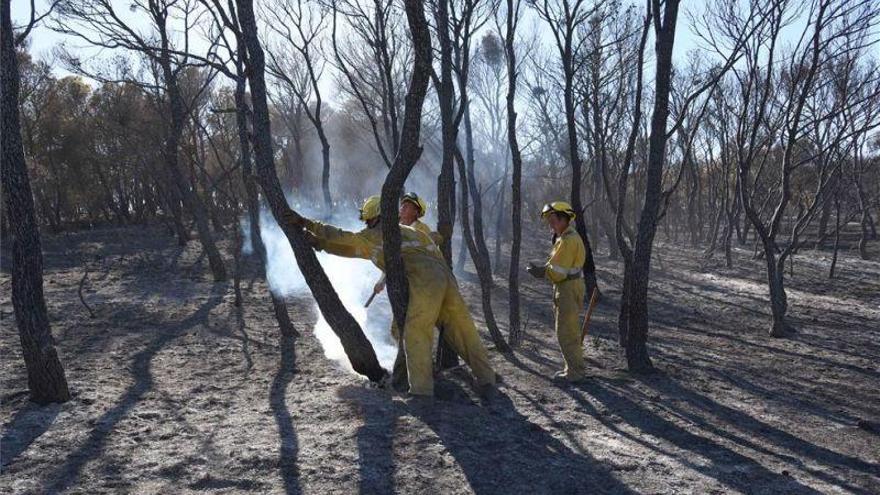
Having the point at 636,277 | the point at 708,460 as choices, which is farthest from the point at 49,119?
the point at 708,460

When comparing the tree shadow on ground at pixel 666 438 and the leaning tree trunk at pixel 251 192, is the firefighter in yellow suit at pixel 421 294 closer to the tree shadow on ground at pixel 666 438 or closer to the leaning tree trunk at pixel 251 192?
the tree shadow on ground at pixel 666 438

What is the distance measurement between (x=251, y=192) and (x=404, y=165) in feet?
12.0

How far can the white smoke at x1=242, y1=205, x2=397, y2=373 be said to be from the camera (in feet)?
27.0

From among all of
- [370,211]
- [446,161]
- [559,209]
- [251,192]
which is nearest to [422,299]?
[370,211]

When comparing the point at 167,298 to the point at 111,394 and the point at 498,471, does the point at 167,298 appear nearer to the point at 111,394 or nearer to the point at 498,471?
the point at 111,394

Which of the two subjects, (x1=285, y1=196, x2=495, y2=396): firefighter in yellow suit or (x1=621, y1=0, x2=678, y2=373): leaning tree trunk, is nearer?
(x1=285, y1=196, x2=495, y2=396): firefighter in yellow suit

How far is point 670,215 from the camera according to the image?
3672 centimetres

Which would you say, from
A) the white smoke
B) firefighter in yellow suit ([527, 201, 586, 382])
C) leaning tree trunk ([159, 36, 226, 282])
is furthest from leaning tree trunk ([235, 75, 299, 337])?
leaning tree trunk ([159, 36, 226, 282])

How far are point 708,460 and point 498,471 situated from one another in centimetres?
140

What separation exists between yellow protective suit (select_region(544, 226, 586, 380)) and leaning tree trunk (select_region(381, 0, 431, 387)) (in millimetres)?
1567

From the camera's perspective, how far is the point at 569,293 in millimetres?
6617

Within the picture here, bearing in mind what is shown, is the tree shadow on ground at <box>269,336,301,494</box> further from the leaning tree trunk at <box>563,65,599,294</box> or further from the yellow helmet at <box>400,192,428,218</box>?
the leaning tree trunk at <box>563,65,599,294</box>

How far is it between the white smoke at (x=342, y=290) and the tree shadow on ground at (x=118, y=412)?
4.78 feet

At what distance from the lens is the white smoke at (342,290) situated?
8219 mm
